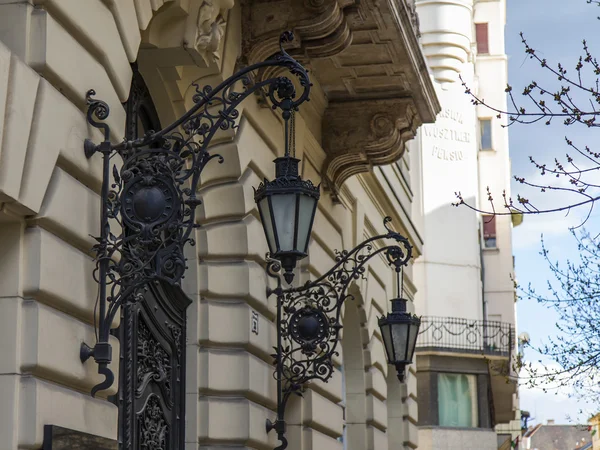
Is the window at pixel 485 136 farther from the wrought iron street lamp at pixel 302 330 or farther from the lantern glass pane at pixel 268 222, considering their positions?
the lantern glass pane at pixel 268 222

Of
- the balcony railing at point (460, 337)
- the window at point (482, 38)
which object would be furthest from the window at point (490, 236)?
the balcony railing at point (460, 337)

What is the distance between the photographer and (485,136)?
4694 cm

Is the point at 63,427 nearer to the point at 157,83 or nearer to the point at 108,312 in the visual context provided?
the point at 108,312

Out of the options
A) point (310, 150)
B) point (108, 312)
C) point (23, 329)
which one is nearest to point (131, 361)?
point (108, 312)

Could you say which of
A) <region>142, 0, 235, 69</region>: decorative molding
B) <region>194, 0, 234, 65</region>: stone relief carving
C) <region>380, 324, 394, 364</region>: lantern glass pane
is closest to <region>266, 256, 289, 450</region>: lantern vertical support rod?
<region>380, 324, 394, 364</region>: lantern glass pane

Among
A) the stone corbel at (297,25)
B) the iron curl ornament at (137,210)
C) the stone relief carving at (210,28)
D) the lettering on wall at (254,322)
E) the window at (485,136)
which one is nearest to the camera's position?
the iron curl ornament at (137,210)

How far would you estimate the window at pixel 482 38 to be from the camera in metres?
47.9

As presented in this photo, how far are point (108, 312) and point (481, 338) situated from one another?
29.4 m

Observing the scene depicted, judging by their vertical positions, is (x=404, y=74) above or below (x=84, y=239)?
above

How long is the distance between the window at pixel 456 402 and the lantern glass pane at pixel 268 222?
1023 inches

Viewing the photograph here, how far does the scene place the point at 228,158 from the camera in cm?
1085

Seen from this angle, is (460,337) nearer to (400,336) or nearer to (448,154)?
(448,154)

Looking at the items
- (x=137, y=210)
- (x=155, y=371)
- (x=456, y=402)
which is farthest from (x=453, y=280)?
(x=137, y=210)

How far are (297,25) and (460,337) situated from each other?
24.9 metres
